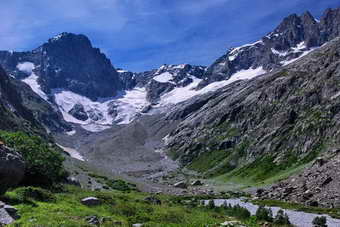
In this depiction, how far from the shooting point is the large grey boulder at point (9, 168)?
2542 cm

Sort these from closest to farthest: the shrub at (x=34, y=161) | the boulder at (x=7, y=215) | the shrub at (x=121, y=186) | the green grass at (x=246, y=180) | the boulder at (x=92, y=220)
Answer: the boulder at (x=7, y=215) < the boulder at (x=92, y=220) < the shrub at (x=34, y=161) < the shrub at (x=121, y=186) < the green grass at (x=246, y=180)

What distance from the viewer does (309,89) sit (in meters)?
179

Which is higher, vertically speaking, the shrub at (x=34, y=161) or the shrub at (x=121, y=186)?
the shrub at (x=34, y=161)

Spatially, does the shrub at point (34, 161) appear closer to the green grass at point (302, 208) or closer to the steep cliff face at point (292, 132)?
the green grass at point (302, 208)

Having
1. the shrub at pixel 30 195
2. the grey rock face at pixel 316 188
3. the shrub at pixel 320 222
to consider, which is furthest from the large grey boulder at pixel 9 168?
the grey rock face at pixel 316 188

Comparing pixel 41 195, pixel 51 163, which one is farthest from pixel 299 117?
pixel 41 195

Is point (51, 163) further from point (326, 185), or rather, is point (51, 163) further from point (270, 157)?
point (270, 157)

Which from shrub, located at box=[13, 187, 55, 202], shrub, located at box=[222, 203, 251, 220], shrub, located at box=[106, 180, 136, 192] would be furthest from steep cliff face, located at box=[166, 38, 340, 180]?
shrub, located at box=[13, 187, 55, 202]

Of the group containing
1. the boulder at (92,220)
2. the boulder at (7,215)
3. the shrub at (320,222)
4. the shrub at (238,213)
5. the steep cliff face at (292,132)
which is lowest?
the shrub at (320,222)

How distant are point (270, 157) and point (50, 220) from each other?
140 meters

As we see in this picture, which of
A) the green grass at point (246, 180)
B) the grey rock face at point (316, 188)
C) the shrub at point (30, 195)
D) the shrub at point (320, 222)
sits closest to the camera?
the shrub at point (30, 195)

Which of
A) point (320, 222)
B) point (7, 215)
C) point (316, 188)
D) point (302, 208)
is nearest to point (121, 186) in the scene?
point (316, 188)

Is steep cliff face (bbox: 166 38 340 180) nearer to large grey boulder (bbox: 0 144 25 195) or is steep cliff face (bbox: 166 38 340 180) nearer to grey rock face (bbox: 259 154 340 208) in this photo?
grey rock face (bbox: 259 154 340 208)

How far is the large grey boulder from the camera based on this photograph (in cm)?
2542
